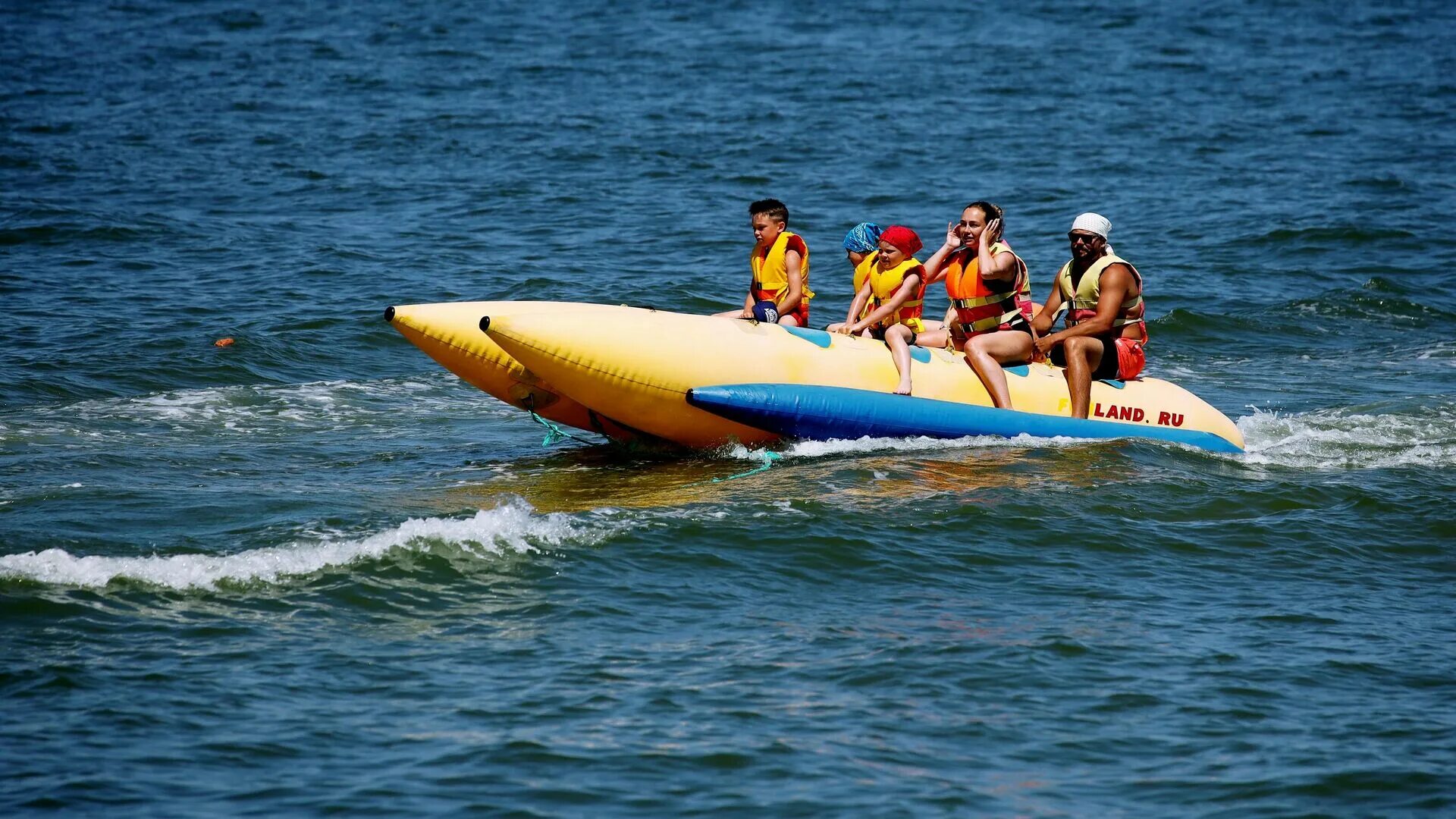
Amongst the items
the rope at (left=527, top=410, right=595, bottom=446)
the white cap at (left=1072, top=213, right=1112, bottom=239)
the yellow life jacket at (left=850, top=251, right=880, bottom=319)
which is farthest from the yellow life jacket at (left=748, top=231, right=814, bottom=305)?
the white cap at (left=1072, top=213, right=1112, bottom=239)

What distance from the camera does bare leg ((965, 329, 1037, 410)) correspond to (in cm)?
784

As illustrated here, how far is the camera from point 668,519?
660cm

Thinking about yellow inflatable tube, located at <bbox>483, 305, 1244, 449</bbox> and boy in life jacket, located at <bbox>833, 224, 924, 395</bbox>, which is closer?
yellow inflatable tube, located at <bbox>483, 305, 1244, 449</bbox>

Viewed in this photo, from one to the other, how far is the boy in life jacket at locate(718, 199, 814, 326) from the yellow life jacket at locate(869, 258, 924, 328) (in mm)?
357

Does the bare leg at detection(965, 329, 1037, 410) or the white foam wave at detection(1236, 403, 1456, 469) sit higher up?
the bare leg at detection(965, 329, 1037, 410)

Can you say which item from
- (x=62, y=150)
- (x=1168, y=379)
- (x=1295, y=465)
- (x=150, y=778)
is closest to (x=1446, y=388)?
(x=1168, y=379)

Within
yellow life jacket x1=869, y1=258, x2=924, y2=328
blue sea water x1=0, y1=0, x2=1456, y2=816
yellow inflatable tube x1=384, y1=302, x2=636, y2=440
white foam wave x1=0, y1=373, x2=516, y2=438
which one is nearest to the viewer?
blue sea water x1=0, y1=0, x2=1456, y2=816

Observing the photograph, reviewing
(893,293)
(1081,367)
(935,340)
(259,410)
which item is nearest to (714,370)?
(893,293)

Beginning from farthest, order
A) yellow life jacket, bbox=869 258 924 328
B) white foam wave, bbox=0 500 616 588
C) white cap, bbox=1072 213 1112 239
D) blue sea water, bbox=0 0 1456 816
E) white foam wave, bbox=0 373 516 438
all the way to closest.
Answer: white foam wave, bbox=0 373 516 438 < yellow life jacket, bbox=869 258 924 328 < white cap, bbox=1072 213 1112 239 < white foam wave, bbox=0 500 616 588 < blue sea water, bbox=0 0 1456 816

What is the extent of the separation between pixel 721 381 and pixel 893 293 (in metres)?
1.24

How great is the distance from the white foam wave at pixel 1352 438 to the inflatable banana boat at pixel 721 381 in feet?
1.29

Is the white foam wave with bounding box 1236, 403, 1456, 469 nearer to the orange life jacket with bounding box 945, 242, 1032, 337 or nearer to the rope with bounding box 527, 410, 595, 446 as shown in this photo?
the orange life jacket with bounding box 945, 242, 1032, 337

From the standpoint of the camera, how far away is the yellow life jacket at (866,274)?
8195 mm

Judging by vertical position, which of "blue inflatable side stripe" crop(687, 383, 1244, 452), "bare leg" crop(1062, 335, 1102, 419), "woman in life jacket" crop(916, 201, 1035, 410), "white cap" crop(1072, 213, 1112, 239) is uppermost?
"white cap" crop(1072, 213, 1112, 239)
